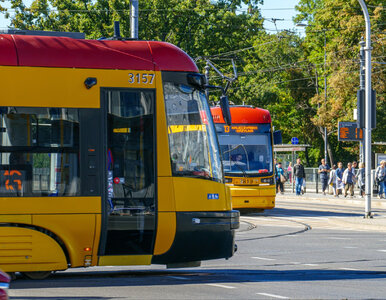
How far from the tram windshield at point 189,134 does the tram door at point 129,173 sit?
10.8 inches

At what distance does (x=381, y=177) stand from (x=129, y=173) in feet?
83.3

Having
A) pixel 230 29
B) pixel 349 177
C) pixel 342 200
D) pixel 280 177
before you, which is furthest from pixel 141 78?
pixel 230 29

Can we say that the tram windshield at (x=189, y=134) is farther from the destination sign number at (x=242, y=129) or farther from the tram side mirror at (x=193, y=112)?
the destination sign number at (x=242, y=129)

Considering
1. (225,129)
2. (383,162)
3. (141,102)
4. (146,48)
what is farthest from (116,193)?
(383,162)

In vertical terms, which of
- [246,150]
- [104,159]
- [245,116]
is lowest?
[104,159]

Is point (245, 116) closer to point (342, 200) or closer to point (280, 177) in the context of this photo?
point (342, 200)

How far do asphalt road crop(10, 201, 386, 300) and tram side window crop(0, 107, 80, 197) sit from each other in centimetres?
117

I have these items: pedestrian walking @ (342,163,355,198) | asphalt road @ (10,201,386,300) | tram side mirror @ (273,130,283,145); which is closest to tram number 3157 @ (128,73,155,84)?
asphalt road @ (10,201,386,300)

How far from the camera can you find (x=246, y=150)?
23.3 m

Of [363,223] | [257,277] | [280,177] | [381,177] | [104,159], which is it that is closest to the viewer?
[104,159]

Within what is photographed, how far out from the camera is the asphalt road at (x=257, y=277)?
9.22 m

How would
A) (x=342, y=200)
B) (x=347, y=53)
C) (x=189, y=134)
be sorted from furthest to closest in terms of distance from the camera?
1. (x=347, y=53)
2. (x=342, y=200)
3. (x=189, y=134)

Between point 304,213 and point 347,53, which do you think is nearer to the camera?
point 304,213

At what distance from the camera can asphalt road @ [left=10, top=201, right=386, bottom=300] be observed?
9219mm
